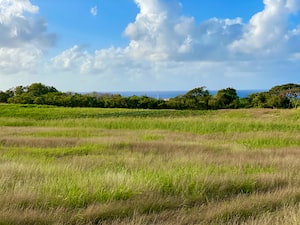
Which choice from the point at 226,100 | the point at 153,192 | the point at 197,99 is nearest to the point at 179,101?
the point at 197,99

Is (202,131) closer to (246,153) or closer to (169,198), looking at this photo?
(246,153)

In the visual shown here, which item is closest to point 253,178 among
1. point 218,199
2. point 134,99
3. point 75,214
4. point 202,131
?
point 218,199

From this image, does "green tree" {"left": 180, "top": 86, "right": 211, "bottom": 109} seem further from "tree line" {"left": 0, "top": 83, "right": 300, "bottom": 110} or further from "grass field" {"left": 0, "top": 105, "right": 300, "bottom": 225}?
"grass field" {"left": 0, "top": 105, "right": 300, "bottom": 225}

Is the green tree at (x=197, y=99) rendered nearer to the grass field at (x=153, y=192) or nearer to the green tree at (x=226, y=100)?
the green tree at (x=226, y=100)

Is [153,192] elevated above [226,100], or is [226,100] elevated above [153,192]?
[226,100]

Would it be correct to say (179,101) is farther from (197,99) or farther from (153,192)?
(153,192)

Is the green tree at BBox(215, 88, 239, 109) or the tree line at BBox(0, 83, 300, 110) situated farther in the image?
the green tree at BBox(215, 88, 239, 109)

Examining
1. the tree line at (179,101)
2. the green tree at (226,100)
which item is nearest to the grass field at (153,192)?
the tree line at (179,101)

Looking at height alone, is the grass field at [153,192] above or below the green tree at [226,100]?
below

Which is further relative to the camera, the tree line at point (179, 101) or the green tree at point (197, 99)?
the green tree at point (197, 99)

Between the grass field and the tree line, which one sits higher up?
the tree line

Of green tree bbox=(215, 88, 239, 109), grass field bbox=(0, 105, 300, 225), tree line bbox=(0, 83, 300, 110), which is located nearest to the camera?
grass field bbox=(0, 105, 300, 225)

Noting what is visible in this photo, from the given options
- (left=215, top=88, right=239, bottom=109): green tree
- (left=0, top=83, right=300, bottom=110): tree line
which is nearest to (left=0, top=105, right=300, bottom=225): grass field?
(left=0, top=83, right=300, bottom=110): tree line

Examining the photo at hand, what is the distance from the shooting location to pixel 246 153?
12258 mm
